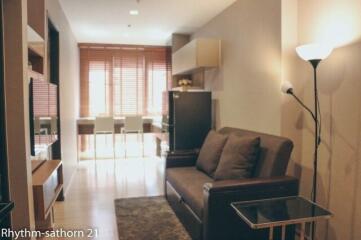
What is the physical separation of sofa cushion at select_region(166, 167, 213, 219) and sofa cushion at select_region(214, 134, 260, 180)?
0.89 feet

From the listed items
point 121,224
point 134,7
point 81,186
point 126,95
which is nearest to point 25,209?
point 121,224

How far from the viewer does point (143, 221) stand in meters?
3.12

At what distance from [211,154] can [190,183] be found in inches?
16.9

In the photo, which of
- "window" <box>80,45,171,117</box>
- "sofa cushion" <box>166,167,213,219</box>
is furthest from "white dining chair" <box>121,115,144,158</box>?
"sofa cushion" <box>166,167,213,219</box>

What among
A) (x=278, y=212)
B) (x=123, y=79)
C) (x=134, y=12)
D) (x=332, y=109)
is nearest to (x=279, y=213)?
(x=278, y=212)

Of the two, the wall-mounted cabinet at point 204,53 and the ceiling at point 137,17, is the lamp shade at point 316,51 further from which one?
the wall-mounted cabinet at point 204,53

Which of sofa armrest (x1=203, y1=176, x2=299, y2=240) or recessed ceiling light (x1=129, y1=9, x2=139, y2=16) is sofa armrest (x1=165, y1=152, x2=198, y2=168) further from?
recessed ceiling light (x1=129, y1=9, x2=139, y2=16)

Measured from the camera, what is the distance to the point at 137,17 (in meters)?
4.62

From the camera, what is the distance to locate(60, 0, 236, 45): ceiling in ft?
13.0

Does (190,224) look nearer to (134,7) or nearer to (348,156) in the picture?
(348,156)

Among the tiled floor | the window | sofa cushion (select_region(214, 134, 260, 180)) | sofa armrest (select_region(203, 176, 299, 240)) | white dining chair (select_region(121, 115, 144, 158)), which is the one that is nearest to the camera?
sofa armrest (select_region(203, 176, 299, 240))

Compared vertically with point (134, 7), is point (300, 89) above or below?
below

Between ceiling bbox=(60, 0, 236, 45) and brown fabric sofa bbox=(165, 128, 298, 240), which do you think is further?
ceiling bbox=(60, 0, 236, 45)

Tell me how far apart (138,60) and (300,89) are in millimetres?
4887
